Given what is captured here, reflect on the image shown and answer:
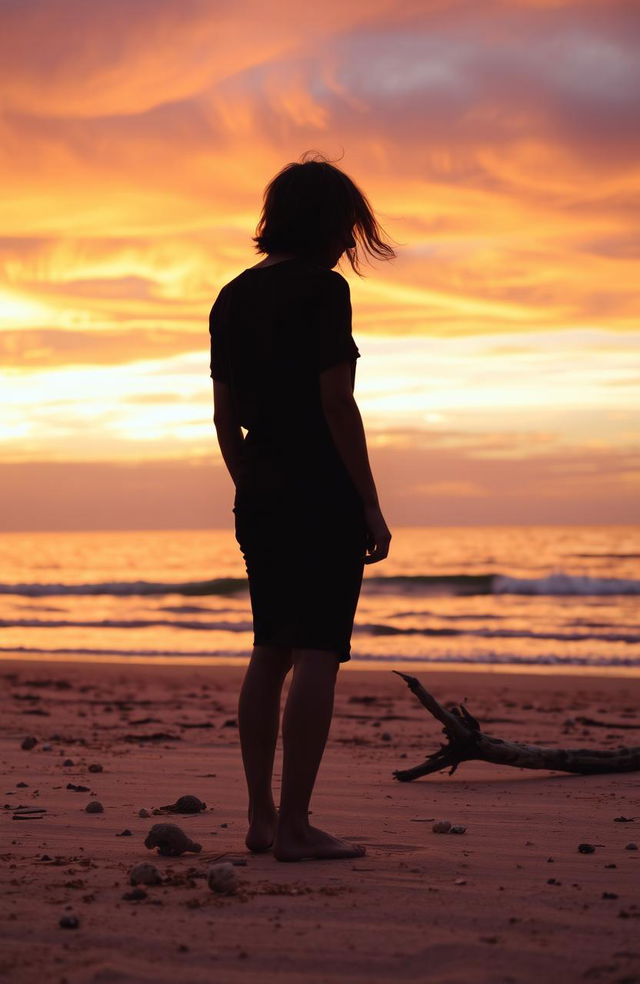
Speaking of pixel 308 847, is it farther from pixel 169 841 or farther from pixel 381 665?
pixel 381 665

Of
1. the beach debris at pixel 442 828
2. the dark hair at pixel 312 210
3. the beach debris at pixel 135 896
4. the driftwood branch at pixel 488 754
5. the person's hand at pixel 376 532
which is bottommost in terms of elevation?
the beach debris at pixel 135 896

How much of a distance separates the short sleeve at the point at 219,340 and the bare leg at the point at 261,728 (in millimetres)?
897


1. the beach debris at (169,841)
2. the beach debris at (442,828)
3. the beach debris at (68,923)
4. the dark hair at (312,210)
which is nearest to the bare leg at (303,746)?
the beach debris at (169,841)

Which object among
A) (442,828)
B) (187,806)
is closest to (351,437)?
(442,828)

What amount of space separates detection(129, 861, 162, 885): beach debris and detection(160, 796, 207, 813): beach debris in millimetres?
1348

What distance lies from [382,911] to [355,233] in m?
2.03

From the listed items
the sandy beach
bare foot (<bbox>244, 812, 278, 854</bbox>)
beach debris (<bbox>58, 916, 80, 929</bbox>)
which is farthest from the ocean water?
beach debris (<bbox>58, 916, 80, 929</bbox>)

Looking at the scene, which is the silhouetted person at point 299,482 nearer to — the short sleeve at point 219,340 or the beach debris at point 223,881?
the short sleeve at point 219,340

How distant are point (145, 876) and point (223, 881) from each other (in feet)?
0.83

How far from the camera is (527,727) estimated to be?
8.15m

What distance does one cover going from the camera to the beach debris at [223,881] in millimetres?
2820

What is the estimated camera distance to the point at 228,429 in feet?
11.7

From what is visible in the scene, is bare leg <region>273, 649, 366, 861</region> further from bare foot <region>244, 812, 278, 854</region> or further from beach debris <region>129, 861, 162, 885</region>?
beach debris <region>129, 861, 162, 885</region>

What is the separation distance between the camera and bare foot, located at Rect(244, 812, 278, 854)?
11.2ft
